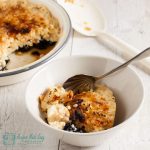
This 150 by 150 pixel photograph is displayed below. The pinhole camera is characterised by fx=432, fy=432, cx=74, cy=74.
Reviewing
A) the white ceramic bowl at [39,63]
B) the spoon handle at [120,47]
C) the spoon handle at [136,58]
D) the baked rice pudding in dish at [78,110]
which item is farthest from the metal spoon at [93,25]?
the baked rice pudding in dish at [78,110]

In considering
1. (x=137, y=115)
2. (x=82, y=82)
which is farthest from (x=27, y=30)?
(x=137, y=115)

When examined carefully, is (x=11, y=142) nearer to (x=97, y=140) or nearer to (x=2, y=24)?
(x=97, y=140)

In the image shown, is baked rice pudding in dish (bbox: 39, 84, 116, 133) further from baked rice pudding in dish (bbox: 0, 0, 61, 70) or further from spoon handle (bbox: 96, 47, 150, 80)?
→ baked rice pudding in dish (bbox: 0, 0, 61, 70)

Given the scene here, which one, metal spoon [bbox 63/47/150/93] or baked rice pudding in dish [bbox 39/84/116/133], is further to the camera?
metal spoon [bbox 63/47/150/93]

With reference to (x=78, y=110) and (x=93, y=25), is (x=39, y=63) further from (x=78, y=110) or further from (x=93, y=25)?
(x=93, y=25)

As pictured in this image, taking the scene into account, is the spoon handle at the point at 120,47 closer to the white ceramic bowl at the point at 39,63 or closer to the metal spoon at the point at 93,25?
the metal spoon at the point at 93,25

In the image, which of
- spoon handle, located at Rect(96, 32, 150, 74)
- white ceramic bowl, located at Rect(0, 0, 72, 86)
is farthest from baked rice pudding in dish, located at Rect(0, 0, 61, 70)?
spoon handle, located at Rect(96, 32, 150, 74)

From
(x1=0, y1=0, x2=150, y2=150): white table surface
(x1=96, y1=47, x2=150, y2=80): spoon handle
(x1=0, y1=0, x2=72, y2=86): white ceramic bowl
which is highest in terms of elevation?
(x1=96, y1=47, x2=150, y2=80): spoon handle

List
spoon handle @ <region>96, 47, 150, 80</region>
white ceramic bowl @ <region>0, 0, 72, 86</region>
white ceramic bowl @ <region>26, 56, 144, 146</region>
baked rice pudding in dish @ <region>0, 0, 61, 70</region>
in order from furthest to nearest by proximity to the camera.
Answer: baked rice pudding in dish @ <region>0, 0, 61, 70</region> → white ceramic bowl @ <region>0, 0, 72, 86</region> → spoon handle @ <region>96, 47, 150, 80</region> → white ceramic bowl @ <region>26, 56, 144, 146</region>
